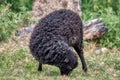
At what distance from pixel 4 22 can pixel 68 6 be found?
2.87 m

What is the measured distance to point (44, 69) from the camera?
916 cm

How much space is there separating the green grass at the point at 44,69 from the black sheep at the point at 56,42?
29cm

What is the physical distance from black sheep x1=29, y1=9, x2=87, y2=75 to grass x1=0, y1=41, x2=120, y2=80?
0.95 ft

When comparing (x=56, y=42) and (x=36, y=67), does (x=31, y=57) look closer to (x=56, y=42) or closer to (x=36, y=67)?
(x=36, y=67)

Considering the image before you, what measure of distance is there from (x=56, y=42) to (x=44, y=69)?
1.25 meters

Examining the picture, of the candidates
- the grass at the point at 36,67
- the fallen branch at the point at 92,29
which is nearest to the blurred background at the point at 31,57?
the grass at the point at 36,67

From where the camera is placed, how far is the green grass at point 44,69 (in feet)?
27.1

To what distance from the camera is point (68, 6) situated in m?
13.5

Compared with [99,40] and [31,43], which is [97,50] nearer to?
[99,40]

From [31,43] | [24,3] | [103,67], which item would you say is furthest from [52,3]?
[31,43]

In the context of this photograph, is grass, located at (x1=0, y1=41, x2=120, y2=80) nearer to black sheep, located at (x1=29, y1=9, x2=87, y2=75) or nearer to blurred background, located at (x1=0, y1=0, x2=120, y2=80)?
blurred background, located at (x1=0, y1=0, x2=120, y2=80)

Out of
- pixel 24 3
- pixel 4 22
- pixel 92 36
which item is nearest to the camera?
pixel 4 22

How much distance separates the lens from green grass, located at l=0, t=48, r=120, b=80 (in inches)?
325

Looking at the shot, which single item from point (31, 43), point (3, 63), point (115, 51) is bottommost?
point (115, 51)
